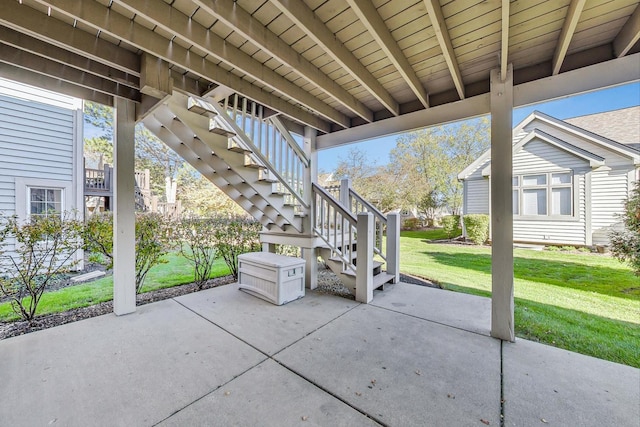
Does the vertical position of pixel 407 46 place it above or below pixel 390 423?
above

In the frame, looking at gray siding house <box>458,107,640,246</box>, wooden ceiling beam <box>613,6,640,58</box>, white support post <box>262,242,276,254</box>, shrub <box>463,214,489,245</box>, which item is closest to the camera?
wooden ceiling beam <box>613,6,640,58</box>

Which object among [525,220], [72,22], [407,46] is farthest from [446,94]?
[525,220]

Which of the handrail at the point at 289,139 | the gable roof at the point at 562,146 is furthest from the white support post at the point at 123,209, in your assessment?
the gable roof at the point at 562,146

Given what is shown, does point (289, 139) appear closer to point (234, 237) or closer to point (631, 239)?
point (234, 237)

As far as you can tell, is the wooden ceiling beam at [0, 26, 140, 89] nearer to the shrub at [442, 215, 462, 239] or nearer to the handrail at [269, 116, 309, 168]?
the handrail at [269, 116, 309, 168]

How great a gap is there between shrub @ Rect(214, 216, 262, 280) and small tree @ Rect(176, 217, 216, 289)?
134mm

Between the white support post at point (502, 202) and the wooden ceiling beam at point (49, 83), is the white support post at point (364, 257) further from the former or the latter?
the wooden ceiling beam at point (49, 83)

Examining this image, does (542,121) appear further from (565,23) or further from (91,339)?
(91,339)

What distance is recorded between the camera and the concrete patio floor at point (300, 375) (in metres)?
1.56

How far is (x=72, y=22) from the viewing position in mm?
1917

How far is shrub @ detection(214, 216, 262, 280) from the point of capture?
15.2 ft

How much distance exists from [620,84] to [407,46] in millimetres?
1884

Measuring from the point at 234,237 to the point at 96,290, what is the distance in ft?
7.32

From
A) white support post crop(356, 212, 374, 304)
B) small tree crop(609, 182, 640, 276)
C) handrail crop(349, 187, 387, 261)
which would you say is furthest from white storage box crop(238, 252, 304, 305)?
small tree crop(609, 182, 640, 276)
